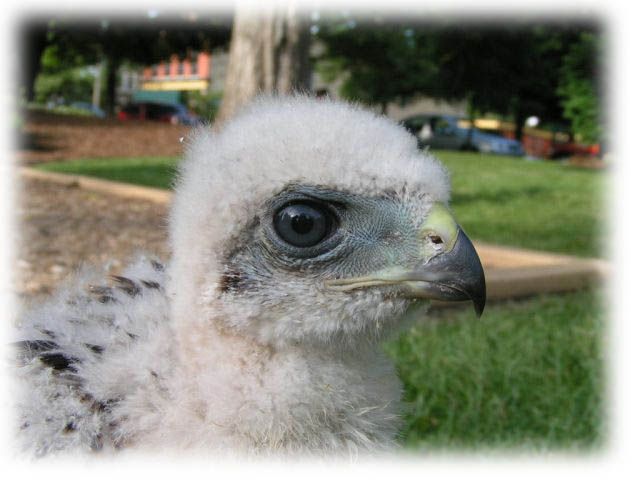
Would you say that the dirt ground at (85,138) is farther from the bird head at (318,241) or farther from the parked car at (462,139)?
the bird head at (318,241)

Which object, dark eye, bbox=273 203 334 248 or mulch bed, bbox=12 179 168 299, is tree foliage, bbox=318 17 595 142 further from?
dark eye, bbox=273 203 334 248

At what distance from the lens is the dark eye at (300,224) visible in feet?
6.85

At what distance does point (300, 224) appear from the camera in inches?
82.5

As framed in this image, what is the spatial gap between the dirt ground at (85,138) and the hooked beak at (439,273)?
51.8ft

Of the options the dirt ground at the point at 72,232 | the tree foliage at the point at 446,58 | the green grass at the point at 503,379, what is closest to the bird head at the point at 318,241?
the dirt ground at the point at 72,232

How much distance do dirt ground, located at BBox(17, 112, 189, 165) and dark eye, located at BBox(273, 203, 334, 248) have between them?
615 inches

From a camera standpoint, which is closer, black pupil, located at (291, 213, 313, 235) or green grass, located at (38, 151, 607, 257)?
black pupil, located at (291, 213, 313, 235)

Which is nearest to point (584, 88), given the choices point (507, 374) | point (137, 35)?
point (137, 35)

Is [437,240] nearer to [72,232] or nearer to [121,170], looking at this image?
[72,232]

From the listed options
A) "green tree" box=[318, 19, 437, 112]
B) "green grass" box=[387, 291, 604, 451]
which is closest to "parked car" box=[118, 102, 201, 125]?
"green tree" box=[318, 19, 437, 112]

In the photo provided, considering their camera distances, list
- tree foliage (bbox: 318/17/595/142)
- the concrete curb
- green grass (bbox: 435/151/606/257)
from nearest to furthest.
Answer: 1. the concrete curb
2. green grass (bbox: 435/151/606/257)
3. tree foliage (bbox: 318/17/595/142)

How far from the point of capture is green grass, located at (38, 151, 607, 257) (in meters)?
9.25

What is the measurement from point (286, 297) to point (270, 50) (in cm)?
598

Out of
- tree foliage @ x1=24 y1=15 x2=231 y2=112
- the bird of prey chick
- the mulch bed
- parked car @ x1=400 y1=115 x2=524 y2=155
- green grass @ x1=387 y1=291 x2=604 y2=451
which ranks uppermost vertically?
tree foliage @ x1=24 y1=15 x2=231 y2=112
